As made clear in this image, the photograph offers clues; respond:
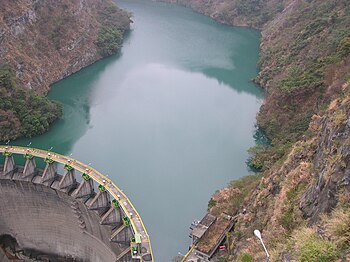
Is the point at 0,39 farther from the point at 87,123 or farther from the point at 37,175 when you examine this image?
the point at 37,175

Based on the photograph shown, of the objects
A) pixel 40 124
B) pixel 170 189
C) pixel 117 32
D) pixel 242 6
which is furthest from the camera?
pixel 242 6

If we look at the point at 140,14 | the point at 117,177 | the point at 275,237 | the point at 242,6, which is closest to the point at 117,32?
the point at 140,14

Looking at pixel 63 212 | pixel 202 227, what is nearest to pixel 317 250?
pixel 202 227

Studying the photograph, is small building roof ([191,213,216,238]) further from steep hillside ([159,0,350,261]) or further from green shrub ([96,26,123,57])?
green shrub ([96,26,123,57])

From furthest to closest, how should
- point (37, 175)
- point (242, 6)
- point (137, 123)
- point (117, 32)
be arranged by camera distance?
point (242, 6) < point (117, 32) < point (137, 123) < point (37, 175)

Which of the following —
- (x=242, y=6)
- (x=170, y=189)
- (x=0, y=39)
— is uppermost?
(x=242, y=6)

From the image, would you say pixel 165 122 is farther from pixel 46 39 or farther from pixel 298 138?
pixel 46 39

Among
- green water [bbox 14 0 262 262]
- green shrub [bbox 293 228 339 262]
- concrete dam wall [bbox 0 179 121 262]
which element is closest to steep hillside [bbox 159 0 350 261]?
green shrub [bbox 293 228 339 262]
